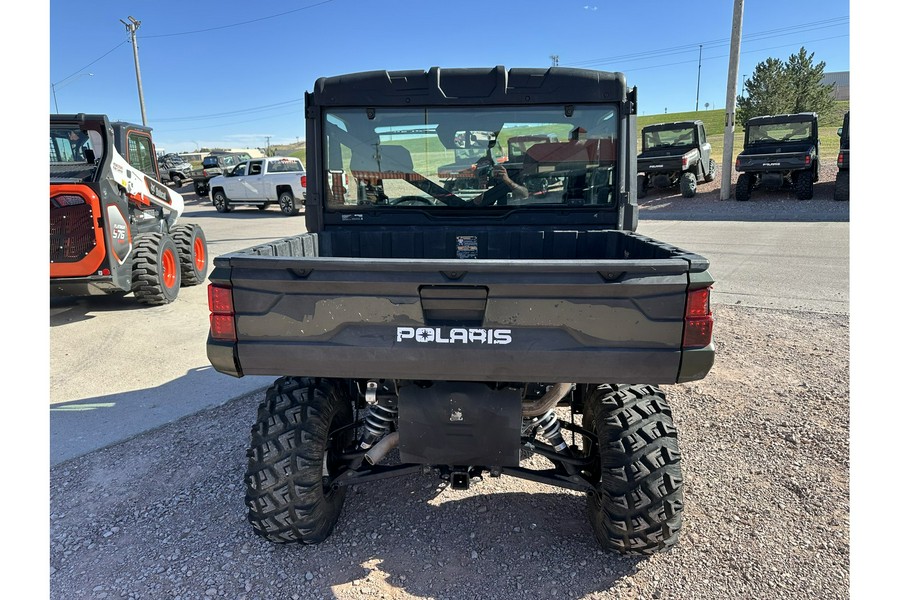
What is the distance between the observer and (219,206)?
846 inches

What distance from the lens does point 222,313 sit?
2.23 metres

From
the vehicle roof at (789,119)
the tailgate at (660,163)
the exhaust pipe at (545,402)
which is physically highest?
the vehicle roof at (789,119)

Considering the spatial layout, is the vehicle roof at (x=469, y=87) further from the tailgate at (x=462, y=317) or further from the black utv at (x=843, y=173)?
the black utv at (x=843, y=173)

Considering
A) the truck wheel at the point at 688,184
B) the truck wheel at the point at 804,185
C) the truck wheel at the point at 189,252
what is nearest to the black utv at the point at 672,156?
the truck wheel at the point at 688,184

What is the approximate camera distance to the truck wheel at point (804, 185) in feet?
52.4

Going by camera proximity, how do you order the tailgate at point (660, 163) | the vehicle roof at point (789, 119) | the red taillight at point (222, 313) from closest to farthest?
the red taillight at point (222, 313)
the vehicle roof at point (789, 119)
the tailgate at point (660, 163)

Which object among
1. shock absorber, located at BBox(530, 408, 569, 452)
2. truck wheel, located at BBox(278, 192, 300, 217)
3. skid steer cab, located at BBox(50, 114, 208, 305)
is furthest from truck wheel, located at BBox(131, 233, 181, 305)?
truck wheel, located at BBox(278, 192, 300, 217)

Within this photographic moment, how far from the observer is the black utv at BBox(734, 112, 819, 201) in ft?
52.1

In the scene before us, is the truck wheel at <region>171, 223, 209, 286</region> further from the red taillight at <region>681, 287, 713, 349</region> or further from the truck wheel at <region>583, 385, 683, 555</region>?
the red taillight at <region>681, 287, 713, 349</region>

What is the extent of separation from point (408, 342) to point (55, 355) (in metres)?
5.05

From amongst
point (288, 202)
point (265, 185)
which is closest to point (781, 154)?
point (288, 202)

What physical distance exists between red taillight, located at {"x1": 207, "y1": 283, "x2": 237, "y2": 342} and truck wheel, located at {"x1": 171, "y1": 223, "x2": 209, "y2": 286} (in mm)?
6677

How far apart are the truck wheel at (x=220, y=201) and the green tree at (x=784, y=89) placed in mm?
Answer: 25353

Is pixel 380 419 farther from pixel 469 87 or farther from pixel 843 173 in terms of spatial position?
pixel 843 173
